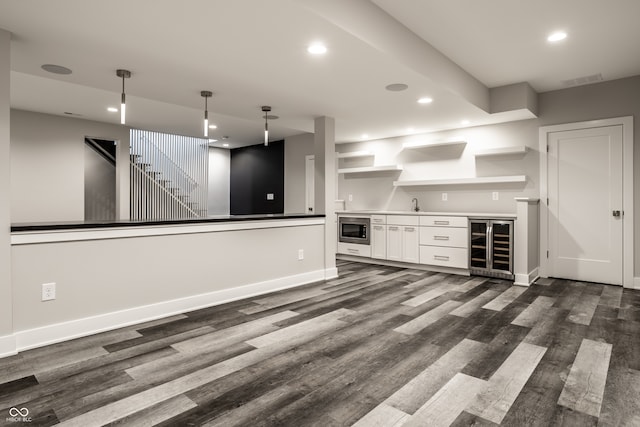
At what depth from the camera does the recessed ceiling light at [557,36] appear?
10.8 ft

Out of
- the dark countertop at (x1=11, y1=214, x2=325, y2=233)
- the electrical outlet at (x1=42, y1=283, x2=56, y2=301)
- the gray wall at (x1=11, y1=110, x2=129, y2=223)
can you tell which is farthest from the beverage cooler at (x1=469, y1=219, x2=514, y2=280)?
the gray wall at (x1=11, y1=110, x2=129, y2=223)

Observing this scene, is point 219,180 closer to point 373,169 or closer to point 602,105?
point 373,169

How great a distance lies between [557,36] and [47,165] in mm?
7035

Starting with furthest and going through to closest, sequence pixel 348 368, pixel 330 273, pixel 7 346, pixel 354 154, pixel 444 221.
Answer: pixel 354 154 < pixel 444 221 < pixel 330 273 < pixel 7 346 < pixel 348 368

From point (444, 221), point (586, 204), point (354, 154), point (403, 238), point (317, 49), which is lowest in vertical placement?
point (403, 238)

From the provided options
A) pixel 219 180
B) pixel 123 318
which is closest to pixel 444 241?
pixel 123 318

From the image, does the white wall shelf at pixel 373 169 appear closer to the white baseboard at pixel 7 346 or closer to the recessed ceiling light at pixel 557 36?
the recessed ceiling light at pixel 557 36

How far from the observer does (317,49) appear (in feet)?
9.34

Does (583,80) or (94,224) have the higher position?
(583,80)

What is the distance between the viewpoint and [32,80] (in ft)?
13.7

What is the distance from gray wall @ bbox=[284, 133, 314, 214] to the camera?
25.2 feet

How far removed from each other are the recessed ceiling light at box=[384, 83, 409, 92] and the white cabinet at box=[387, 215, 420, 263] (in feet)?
7.65

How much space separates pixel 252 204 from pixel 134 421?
7363 millimetres

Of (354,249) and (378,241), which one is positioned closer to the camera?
(378,241)
